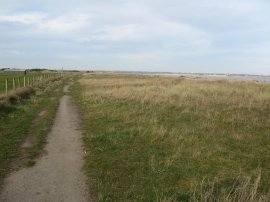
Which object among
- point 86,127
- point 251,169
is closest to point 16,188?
point 251,169

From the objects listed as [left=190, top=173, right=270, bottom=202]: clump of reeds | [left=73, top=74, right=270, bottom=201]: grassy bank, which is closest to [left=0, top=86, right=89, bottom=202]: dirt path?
[left=73, top=74, right=270, bottom=201]: grassy bank

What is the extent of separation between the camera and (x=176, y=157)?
10891mm

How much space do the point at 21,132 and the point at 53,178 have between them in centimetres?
629

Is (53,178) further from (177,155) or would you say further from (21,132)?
(21,132)

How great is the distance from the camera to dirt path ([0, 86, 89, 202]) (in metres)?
7.71

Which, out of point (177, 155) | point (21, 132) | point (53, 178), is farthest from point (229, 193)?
point (21, 132)

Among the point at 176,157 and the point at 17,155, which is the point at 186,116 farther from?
the point at 17,155

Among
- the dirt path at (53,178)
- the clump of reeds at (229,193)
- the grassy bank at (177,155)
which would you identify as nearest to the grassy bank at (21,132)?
the dirt path at (53,178)

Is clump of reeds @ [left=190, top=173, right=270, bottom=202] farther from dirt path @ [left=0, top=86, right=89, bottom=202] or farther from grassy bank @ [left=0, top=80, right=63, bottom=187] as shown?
grassy bank @ [left=0, top=80, right=63, bottom=187]

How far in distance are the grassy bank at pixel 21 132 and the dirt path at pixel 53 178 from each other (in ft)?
1.35

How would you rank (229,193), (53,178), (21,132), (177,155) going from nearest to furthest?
(229,193) → (53,178) → (177,155) → (21,132)

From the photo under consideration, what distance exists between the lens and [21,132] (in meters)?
14.7

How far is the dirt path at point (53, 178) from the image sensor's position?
771 centimetres

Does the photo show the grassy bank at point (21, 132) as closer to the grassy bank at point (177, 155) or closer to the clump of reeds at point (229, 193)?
the grassy bank at point (177, 155)
